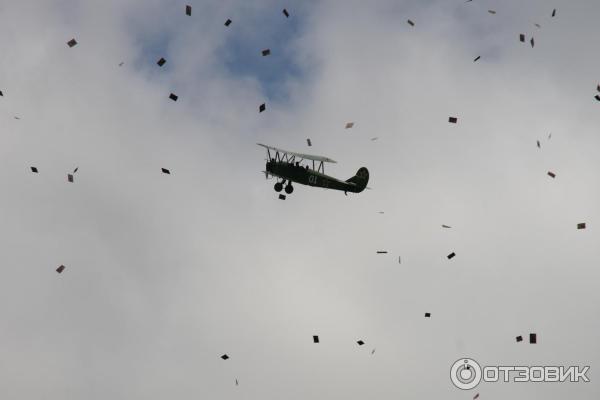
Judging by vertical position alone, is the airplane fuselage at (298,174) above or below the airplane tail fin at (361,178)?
below

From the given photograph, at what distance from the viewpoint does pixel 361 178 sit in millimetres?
81125

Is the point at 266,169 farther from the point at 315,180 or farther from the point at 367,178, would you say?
the point at 367,178

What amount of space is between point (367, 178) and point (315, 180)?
846 cm

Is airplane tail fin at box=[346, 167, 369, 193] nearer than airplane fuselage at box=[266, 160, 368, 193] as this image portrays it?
No

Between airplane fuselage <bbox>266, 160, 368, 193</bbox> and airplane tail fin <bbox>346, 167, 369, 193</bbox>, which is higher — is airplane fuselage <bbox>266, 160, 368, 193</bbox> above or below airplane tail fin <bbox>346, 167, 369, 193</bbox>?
below

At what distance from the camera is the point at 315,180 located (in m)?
74.8

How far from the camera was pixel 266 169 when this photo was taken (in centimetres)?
7338

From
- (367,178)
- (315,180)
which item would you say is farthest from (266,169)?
(367,178)

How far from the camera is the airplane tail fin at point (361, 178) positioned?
8069 centimetres

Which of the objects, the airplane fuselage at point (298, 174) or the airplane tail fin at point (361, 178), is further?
the airplane tail fin at point (361, 178)

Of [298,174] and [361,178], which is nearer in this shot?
[298,174]

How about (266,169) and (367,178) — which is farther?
(367,178)

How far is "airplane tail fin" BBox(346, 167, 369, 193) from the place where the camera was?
80688 mm

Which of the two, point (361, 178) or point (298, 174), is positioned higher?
point (361, 178)
